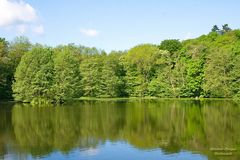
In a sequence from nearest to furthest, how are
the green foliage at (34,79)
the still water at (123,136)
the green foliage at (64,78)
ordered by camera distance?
the still water at (123,136) → the green foliage at (34,79) → the green foliage at (64,78)

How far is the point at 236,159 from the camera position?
23.2m

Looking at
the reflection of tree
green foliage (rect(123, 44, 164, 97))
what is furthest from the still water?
green foliage (rect(123, 44, 164, 97))

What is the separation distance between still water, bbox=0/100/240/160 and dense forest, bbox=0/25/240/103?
20061 millimetres

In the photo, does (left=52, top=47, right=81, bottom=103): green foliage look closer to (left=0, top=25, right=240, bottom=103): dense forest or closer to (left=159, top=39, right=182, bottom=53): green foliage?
(left=0, top=25, right=240, bottom=103): dense forest

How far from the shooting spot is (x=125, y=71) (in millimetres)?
88750

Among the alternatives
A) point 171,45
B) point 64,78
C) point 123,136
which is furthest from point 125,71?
point 123,136

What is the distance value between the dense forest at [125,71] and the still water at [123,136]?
65.8ft

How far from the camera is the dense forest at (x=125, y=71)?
68.9 meters

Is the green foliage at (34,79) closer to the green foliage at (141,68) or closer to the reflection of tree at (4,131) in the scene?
the reflection of tree at (4,131)

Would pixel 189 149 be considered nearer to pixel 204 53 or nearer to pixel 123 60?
pixel 204 53

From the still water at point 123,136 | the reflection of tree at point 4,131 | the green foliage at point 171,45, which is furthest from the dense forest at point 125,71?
the still water at point 123,136

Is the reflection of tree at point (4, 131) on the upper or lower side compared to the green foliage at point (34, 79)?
lower

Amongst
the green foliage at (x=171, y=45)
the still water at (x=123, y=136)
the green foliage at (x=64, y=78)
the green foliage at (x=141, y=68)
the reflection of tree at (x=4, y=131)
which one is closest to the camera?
the still water at (x=123, y=136)

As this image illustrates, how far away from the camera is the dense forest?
68875mm
